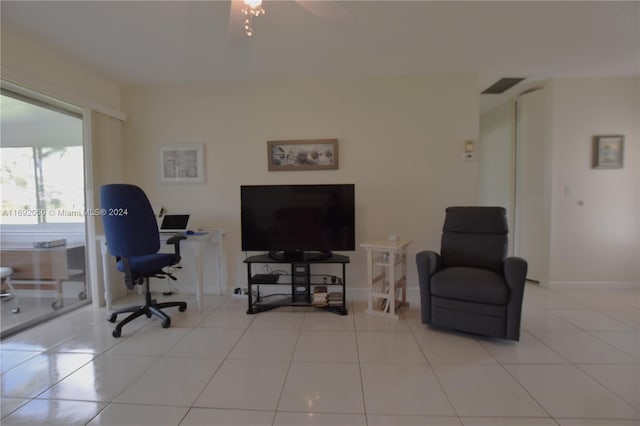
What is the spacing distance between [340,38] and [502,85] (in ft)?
7.79

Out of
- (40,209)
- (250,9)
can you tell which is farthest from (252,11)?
(40,209)

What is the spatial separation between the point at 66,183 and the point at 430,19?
3.68 meters

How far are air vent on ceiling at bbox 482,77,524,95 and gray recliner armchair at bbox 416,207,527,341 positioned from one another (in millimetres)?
1800

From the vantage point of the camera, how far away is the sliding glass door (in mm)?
2443

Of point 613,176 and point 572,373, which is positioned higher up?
point 613,176

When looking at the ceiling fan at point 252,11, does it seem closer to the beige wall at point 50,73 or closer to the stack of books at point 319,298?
the beige wall at point 50,73

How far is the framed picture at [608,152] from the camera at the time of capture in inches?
129

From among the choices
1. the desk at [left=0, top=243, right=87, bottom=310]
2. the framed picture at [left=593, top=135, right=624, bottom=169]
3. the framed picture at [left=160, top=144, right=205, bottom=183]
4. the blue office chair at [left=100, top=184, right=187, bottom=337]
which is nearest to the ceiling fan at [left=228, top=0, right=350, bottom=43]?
the blue office chair at [left=100, top=184, right=187, bottom=337]

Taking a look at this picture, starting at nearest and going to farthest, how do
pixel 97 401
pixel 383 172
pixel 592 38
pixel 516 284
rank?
1. pixel 97 401
2. pixel 516 284
3. pixel 592 38
4. pixel 383 172

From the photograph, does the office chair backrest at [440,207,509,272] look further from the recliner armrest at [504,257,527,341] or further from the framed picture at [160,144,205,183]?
the framed picture at [160,144,205,183]

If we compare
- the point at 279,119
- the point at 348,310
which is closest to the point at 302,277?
the point at 348,310

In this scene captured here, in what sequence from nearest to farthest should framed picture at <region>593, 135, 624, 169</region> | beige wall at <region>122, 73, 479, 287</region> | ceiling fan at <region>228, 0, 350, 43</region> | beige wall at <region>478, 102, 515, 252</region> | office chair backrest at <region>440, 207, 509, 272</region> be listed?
ceiling fan at <region>228, 0, 350, 43</region> < office chair backrest at <region>440, 207, 509, 272</region> < beige wall at <region>122, 73, 479, 287</region> < framed picture at <region>593, 135, 624, 169</region> < beige wall at <region>478, 102, 515, 252</region>

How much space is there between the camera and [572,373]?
175 cm

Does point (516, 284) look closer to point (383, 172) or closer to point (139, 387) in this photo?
point (383, 172)
